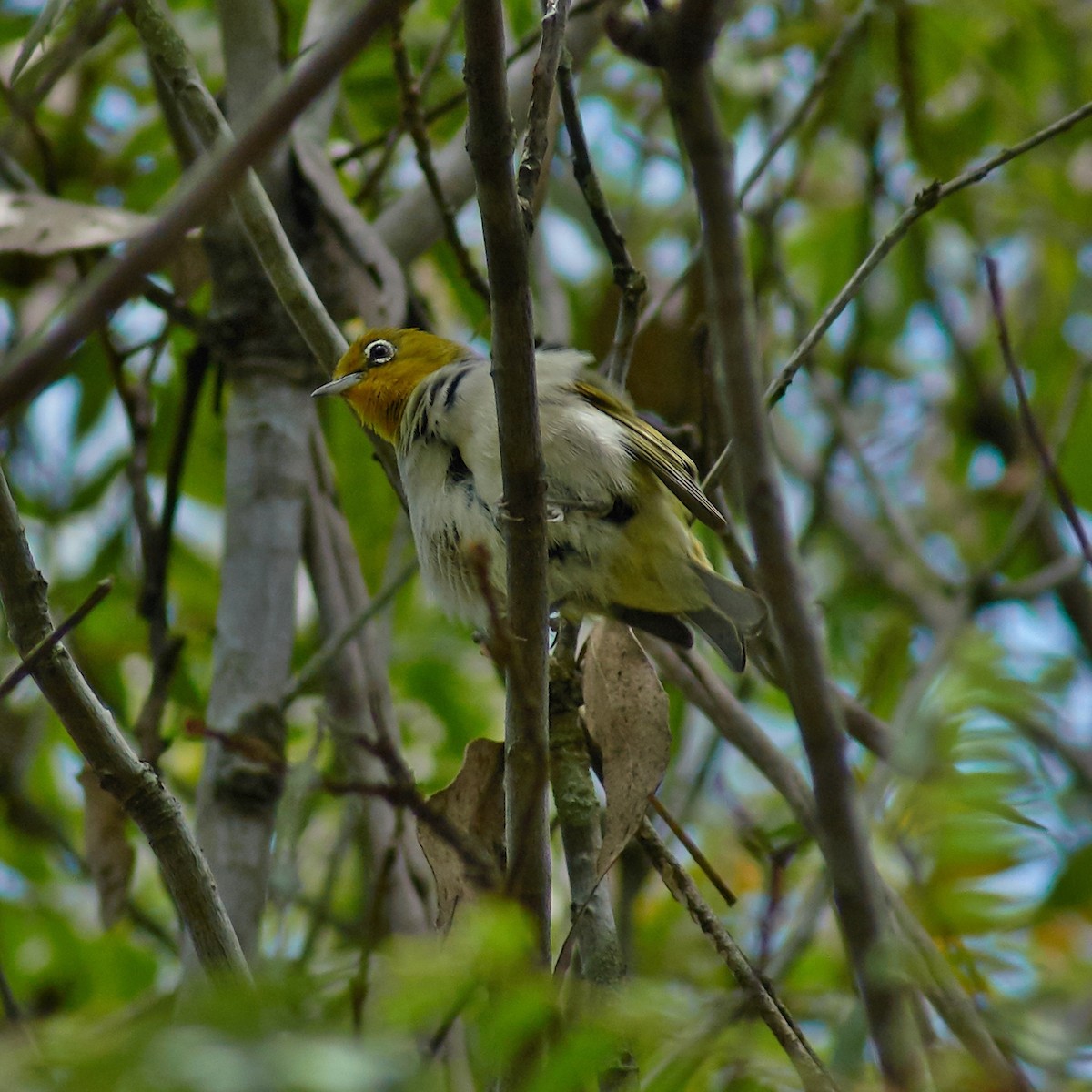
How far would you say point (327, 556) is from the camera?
4.99 metres

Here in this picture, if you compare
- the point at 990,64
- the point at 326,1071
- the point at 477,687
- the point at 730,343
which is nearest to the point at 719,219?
the point at 730,343

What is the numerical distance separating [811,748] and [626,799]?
1.55 m

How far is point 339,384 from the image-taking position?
480 cm

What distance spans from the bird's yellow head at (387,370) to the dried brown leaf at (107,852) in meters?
1.57

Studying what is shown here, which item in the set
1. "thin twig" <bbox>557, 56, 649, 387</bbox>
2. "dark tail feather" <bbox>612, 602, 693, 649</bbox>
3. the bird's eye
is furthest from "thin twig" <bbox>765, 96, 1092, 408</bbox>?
the bird's eye

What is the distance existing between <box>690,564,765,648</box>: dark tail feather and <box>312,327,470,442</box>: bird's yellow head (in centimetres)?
126

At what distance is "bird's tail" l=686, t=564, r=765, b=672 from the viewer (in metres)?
4.30

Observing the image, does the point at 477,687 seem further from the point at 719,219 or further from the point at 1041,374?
the point at 719,219

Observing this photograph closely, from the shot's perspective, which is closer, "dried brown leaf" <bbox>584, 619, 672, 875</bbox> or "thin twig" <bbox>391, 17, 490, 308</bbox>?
"dried brown leaf" <bbox>584, 619, 672, 875</bbox>

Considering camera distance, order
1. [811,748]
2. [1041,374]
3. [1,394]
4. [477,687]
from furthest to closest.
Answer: [1041,374]
[477,687]
[811,748]
[1,394]

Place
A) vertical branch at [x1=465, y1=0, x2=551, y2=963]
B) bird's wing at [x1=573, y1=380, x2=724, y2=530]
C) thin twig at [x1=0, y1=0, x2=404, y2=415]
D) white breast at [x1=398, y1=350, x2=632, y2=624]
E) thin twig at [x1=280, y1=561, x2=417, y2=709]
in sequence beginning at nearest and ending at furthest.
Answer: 1. thin twig at [x1=0, y1=0, x2=404, y2=415]
2. vertical branch at [x1=465, y1=0, x2=551, y2=963]
3. bird's wing at [x1=573, y1=380, x2=724, y2=530]
4. white breast at [x1=398, y1=350, x2=632, y2=624]
5. thin twig at [x1=280, y1=561, x2=417, y2=709]

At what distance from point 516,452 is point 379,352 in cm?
244

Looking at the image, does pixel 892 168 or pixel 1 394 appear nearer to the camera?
pixel 1 394

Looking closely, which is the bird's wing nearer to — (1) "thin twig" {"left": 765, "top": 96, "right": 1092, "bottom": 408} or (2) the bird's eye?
(1) "thin twig" {"left": 765, "top": 96, "right": 1092, "bottom": 408}
